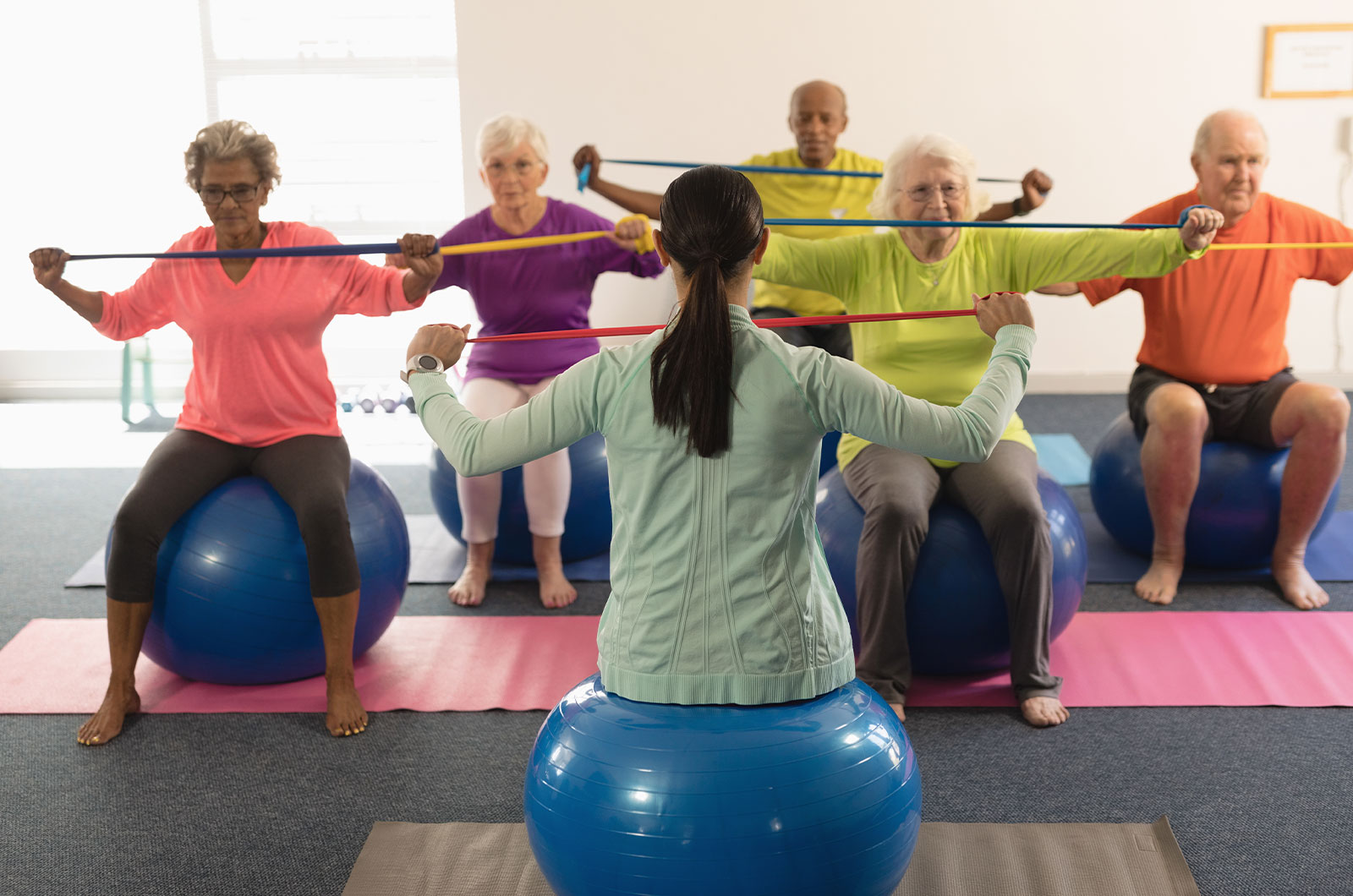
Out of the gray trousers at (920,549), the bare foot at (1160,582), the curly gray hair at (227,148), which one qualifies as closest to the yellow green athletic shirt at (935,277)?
the gray trousers at (920,549)

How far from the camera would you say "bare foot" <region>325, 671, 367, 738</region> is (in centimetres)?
259

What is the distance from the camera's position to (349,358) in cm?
641

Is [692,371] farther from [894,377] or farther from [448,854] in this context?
[894,377]

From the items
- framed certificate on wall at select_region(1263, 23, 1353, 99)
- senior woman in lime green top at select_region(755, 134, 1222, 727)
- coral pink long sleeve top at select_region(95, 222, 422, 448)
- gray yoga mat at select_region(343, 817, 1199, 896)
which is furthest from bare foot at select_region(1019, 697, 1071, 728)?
framed certificate on wall at select_region(1263, 23, 1353, 99)

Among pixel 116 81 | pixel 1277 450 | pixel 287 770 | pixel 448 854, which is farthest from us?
pixel 116 81

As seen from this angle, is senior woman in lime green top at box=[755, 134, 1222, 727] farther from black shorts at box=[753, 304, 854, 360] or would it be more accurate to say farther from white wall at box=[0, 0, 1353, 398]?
white wall at box=[0, 0, 1353, 398]

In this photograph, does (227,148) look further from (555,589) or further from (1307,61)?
(1307,61)

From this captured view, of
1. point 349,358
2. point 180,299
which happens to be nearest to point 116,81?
point 349,358

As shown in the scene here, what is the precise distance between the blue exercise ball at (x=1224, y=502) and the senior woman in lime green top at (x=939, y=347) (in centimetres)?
83

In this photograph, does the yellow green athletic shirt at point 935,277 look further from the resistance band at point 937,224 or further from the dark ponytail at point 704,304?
the dark ponytail at point 704,304

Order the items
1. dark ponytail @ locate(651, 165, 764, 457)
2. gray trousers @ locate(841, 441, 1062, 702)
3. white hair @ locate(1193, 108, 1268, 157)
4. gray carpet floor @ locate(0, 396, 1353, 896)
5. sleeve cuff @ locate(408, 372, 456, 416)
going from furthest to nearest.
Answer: white hair @ locate(1193, 108, 1268, 157)
gray trousers @ locate(841, 441, 1062, 702)
gray carpet floor @ locate(0, 396, 1353, 896)
sleeve cuff @ locate(408, 372, 456, 416)
dark ponytail @ locate(651, 165, 764, 457)

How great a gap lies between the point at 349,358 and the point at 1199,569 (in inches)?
177

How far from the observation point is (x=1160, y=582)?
329cm

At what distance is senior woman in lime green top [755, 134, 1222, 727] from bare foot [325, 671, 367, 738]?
44.0 inches
